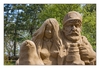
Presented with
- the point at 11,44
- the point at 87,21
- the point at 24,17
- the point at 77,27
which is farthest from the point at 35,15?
the point at 77,27

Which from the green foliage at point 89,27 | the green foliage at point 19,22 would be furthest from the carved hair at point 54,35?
the green foliage at point 19,22

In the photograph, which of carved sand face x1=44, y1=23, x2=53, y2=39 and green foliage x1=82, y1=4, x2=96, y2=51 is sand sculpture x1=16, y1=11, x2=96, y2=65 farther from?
green foliage x1=82, y1=4, x2=96, y2=51

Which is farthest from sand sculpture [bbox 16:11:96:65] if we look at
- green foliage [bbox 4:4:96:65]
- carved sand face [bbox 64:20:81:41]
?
green foliage [bbox 4:4:96:65]

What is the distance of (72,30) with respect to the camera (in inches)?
263

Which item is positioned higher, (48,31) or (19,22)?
(19,22)

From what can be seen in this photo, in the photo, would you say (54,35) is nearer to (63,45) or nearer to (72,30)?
(63,45)

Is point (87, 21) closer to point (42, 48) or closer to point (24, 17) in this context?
point (24, 17)

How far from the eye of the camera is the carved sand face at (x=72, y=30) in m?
6.69

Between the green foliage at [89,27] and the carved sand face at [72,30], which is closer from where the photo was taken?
the carved sand face at [72,30]

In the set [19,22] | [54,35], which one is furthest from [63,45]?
[19,22]

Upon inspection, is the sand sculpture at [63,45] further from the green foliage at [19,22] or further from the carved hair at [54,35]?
the green foliage at [19,22]

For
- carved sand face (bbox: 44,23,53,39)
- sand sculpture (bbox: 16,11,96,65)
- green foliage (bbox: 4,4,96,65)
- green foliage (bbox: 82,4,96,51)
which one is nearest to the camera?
sand sculpture (bbox: 16,11,96,65)

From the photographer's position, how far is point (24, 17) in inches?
611

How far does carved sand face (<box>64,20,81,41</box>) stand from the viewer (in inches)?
263
